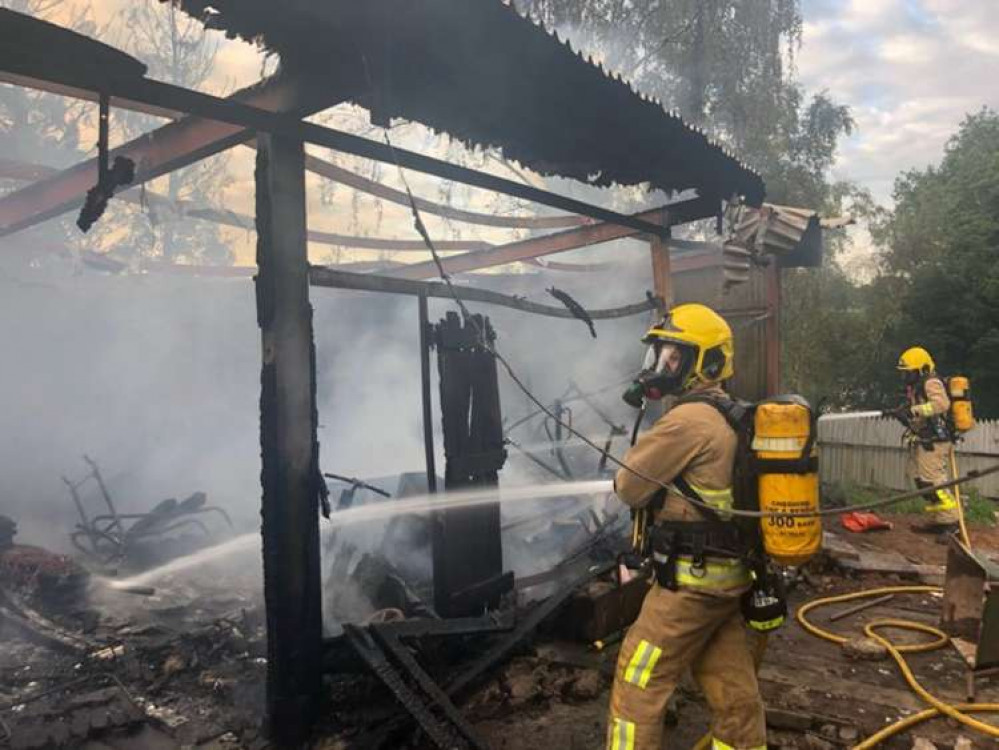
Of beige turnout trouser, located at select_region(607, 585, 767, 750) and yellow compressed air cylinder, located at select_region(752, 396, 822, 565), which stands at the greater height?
yellow compressed air cylinder, located at select_region(752, 396, 822, 565)

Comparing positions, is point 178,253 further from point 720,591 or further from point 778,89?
point 720,591

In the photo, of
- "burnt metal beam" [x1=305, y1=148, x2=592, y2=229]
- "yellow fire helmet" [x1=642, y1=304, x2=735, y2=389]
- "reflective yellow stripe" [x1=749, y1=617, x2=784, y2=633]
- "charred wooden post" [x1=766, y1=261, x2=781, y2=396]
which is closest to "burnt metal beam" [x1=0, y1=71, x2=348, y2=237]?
"burnt metal beam" [x1=305, y1=148, x2=592, y2=229]

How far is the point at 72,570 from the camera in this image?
20.4 feet

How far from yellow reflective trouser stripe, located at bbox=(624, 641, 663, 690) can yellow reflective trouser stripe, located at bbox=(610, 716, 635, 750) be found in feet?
0.57

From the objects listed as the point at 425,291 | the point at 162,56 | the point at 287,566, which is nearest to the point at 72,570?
the point at 287,566

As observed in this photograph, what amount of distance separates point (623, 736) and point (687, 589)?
2.33 feet

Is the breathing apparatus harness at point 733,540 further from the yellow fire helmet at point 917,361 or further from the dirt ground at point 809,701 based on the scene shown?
the yellow fire helmet at point 917,361

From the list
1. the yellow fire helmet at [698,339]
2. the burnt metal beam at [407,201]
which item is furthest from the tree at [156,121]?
the yellow fire helmet at [698,339]

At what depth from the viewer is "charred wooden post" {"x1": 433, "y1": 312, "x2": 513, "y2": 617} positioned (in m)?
5.02

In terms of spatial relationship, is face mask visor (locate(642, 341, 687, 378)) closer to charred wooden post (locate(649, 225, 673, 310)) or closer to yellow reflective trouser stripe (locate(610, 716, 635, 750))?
yellow reflective trouser stripe (locate(610, 716, 635, 750))

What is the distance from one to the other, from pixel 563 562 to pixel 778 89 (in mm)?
16847

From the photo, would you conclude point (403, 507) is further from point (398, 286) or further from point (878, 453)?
point (878, 453)

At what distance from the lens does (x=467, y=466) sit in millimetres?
5152

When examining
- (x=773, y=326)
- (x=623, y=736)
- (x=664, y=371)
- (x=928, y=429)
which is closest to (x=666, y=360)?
(x=664, y=371)
